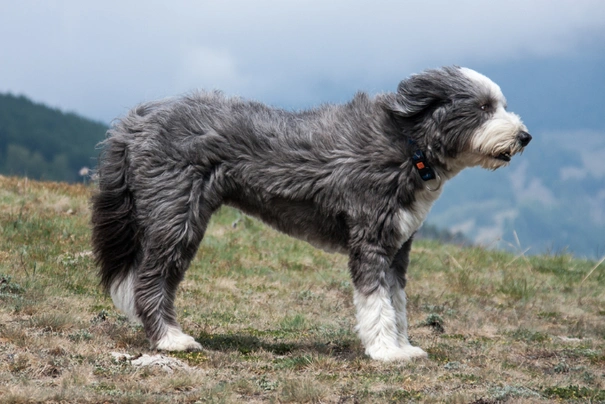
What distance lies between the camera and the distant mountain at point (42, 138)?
116m

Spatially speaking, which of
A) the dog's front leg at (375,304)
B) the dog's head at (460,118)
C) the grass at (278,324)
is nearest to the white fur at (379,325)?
the dog's front leg at (375,304)

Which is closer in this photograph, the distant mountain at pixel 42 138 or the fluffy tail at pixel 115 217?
the fluffy tail at pixel 115 217

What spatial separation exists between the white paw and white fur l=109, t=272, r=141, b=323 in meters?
0.40

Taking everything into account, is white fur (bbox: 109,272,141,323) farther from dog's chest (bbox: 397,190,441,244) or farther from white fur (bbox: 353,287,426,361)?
dog's chest (bbox: 397,190,441,244)

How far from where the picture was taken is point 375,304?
269 inches

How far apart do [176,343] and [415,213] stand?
234cm

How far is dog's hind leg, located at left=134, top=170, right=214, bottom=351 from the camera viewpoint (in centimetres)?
695

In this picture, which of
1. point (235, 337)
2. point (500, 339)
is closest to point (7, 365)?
point (235, 337)

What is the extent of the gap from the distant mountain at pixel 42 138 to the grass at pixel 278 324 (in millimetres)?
104072

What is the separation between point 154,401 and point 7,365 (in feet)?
4.29

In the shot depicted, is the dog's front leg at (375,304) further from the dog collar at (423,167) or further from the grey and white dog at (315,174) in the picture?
the dog collar at (423,167)

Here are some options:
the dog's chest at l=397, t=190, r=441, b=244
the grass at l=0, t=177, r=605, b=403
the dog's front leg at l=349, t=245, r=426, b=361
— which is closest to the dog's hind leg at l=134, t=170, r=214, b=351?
the grass at l=0, t=177, r=605, b=403

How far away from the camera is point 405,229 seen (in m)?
6.93

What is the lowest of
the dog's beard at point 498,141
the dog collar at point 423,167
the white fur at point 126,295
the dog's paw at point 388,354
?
the white fur at point 126,295
